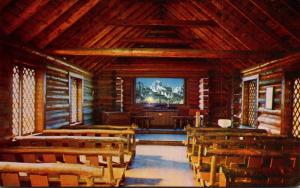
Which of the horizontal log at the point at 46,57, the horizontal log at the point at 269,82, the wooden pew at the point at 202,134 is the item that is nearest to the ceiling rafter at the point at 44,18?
the horizontal log at the point at 46,57

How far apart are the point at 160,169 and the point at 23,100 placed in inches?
162

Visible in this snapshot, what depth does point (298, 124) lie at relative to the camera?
855 centimetres

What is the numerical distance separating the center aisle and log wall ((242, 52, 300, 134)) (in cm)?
306

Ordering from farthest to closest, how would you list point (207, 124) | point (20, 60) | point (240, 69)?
point (207, 124), point (240, 69), point (20, 60)

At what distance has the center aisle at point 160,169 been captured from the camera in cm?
646

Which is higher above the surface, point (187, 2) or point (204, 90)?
point (187, 2)

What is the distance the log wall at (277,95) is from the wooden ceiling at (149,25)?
1.33 feet

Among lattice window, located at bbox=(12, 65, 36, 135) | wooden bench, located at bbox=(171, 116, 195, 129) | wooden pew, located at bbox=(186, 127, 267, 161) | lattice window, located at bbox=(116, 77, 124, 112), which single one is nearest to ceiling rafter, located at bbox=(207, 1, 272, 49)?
wooden pew, located at bbox=(186, 127, 267, 161)

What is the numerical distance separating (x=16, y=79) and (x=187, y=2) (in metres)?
6.44

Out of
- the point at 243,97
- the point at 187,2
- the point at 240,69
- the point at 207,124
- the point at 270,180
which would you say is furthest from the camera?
the point at 207,124

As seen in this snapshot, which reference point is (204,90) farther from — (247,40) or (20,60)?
(20,60)

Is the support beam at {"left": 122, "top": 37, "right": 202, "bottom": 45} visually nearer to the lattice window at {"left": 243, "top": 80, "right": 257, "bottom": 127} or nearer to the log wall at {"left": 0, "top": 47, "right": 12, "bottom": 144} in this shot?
the lattice window at {"left": 243, "top": 80, "right": 257, "bottom": 127}

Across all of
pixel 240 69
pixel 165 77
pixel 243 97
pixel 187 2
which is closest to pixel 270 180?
pixel 187 2

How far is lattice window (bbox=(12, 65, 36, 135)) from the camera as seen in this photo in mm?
7410
